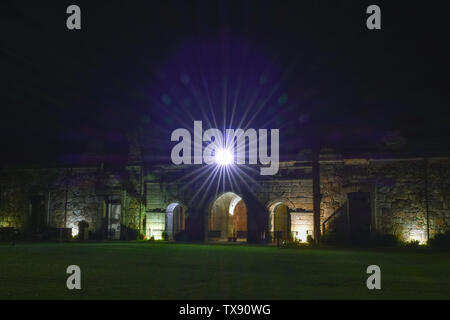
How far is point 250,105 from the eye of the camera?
81.7 feet

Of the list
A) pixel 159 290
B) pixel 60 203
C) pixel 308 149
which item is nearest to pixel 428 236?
pixel 308 149

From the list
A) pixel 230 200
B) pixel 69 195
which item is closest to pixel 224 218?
pixel 230 200

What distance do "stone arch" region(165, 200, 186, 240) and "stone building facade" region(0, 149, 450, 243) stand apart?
51 millimetres

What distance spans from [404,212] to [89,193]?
1565 centimetres

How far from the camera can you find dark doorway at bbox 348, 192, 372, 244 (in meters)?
21.3

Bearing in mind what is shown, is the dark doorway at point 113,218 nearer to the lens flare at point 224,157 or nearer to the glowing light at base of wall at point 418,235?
the lens flare at point 224,157

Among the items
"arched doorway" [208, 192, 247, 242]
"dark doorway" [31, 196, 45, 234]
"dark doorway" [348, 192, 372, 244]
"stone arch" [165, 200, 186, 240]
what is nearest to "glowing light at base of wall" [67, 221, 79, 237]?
"dark doorway" [31, 196, 45, 234]

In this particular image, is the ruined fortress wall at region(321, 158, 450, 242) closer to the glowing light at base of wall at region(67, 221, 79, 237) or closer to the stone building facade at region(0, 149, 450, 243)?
the stone building facade at region(0, 149, 450, 243)

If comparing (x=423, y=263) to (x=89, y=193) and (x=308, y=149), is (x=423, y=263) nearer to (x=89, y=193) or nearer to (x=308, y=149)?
(x=308, y=149)

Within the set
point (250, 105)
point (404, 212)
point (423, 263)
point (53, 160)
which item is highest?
point (250, 105)

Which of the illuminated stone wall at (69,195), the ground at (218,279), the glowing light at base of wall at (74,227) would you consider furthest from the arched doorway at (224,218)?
the ground at (218,279)

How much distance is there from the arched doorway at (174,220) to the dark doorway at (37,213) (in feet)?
24.0

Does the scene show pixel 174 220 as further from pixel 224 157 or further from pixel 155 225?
pixel 224 157

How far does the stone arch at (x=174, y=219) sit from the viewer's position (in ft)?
79.0
